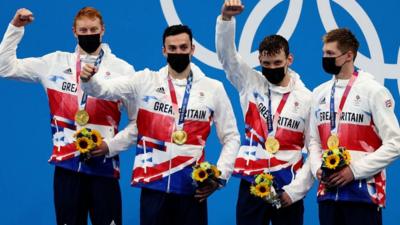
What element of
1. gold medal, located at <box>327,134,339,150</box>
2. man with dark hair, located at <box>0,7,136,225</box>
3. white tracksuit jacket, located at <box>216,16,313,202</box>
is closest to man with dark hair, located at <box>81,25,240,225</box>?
white tracksuit jacket, located at <box>216,16,313,202</box>

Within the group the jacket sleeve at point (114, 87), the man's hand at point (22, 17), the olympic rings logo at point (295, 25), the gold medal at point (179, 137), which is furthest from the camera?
the olympic rings logo at point (295, 25)

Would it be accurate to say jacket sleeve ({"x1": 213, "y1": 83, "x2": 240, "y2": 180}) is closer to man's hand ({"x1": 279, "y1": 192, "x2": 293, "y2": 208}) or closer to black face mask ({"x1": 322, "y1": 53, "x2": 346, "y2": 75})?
man's hand ({"x1": 279, "y1": 192, "x2": 293, "y2": 208})

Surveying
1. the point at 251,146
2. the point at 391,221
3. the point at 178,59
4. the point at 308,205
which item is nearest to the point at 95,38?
the point at 178,59

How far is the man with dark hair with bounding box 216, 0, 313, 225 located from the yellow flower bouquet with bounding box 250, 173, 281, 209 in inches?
4.1

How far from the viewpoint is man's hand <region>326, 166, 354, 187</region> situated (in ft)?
18.4

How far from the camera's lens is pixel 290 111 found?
5.94 m

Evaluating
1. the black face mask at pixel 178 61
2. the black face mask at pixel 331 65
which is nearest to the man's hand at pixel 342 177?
the black face mask at pixel 331 65

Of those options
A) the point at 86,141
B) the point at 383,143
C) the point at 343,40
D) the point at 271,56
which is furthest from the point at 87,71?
the point at 383,143

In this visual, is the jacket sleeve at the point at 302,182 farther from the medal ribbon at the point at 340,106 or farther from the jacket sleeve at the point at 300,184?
the medal ribbon at the point at 340,106

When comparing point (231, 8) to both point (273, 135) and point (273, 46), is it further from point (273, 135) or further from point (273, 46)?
point (273, 135)

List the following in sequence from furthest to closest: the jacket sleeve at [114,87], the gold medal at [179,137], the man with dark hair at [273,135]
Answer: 1. the man with dark hair at [273,135]
2. the gold medal at [179,137]
3. the jacket sleeve at [114,87]

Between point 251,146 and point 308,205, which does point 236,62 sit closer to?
point 251,146

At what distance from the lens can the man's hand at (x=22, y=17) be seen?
5969mm

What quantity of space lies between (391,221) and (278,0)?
1830 millimetres
